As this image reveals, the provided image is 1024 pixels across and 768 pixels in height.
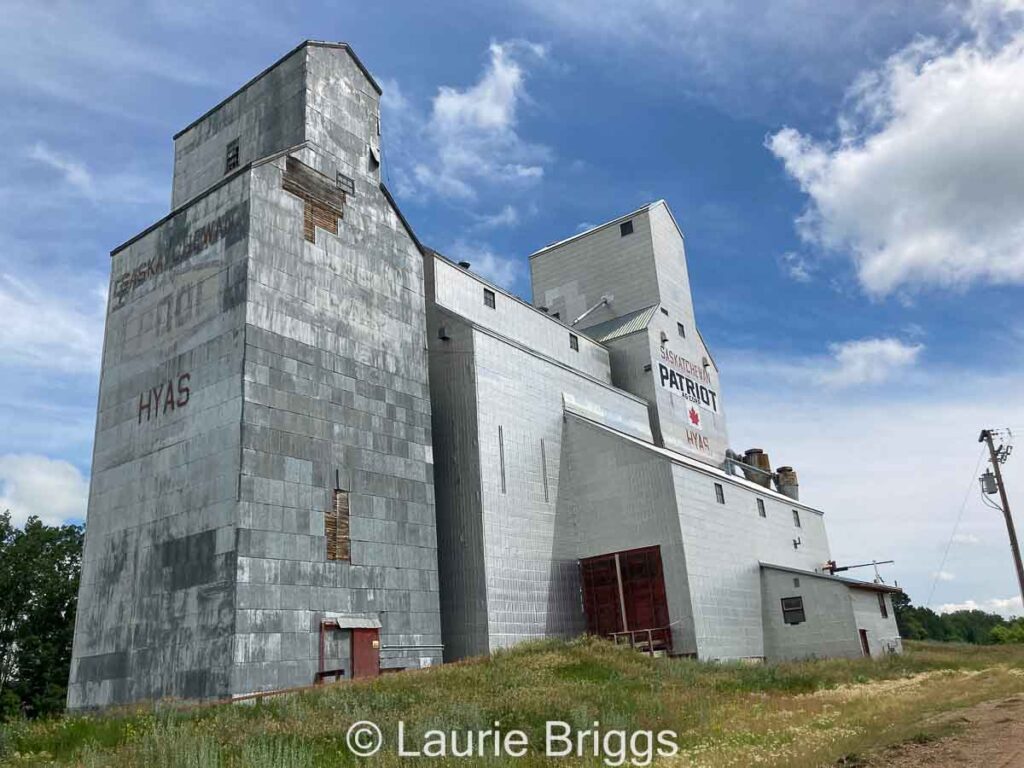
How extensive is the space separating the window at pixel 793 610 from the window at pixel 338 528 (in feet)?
70.2

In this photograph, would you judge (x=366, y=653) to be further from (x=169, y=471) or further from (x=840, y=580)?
(x=840, y=580)

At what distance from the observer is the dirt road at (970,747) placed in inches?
443

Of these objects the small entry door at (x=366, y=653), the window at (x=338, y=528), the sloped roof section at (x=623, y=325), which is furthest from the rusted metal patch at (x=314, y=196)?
the sloped roof section at (x=623, y=325)

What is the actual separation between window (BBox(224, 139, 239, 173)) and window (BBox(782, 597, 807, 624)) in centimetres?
2947

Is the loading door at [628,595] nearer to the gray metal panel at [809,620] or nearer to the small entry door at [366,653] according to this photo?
the gray metal panel at [809,620]

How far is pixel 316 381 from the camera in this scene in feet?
84.9

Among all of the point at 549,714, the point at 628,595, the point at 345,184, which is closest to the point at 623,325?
the point at 628,595

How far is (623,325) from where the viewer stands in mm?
44875

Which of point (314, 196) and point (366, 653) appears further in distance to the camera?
point (314, 196)

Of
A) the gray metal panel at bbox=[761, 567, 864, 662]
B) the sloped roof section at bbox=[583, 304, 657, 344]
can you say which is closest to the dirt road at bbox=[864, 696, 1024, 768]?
the gray metal panel at bbox=[761, 567, 864, 662]

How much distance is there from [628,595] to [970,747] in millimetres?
20934

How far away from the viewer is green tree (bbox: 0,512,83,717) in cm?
4703

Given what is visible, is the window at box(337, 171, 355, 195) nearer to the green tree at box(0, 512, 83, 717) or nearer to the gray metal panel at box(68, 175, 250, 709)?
the gray metal panel at box(68, 175, 250, 709)

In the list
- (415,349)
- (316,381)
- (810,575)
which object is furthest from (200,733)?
(810,575)
